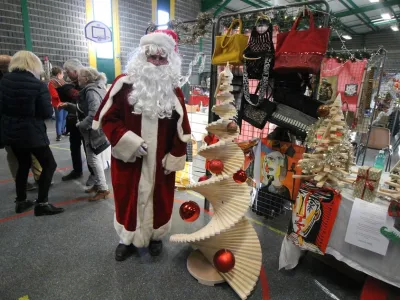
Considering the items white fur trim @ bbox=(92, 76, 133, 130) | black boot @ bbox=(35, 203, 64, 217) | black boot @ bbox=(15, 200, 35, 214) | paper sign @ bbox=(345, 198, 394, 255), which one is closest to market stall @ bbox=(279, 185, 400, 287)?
paper sign @ bbox=(345, 198, 394, 255)

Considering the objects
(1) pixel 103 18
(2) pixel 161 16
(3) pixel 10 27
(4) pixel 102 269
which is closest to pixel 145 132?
(4) pixel 102 269

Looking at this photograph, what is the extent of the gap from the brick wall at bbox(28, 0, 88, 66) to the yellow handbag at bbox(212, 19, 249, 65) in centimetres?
527

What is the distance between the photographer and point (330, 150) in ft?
4.91

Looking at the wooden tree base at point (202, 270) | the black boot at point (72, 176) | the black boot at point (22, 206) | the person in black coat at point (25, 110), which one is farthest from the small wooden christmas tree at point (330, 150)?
the black boot at point (72, 176)

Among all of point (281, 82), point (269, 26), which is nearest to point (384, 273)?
point (281, 82)

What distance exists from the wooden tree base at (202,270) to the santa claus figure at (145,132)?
373 millimetres

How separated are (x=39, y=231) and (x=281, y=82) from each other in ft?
7.88

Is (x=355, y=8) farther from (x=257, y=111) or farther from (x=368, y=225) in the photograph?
(x=368, y=225)

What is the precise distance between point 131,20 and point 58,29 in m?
2.16

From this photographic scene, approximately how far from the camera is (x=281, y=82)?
1928mm

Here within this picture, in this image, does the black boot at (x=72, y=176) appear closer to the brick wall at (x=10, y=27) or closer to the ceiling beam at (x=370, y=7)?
the brick wall at (x=10, y=27)

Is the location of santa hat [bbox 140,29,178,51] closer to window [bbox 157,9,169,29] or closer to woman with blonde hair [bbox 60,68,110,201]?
woman with blonde hair [bbox 60,68,110,201]

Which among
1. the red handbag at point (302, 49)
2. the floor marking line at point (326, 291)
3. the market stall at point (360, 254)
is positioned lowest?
the floor marking line at point (326, 291)

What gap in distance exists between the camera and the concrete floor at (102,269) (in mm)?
1551
